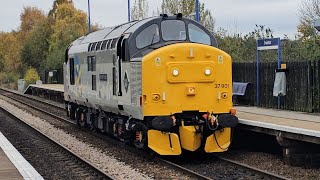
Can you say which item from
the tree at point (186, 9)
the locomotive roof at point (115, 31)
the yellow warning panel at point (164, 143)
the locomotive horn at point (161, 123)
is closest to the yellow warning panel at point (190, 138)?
the yellow warning panel at point (164, 143)

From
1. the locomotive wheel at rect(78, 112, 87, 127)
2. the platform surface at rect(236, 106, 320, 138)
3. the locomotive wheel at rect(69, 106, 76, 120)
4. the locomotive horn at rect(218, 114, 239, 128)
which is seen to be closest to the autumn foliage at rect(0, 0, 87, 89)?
the locomotive wheel at rect(69, 106, 76, 120)

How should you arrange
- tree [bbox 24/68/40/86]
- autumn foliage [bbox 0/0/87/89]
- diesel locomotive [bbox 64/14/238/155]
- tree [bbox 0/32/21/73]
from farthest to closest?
tree [bbox 0/32/21/73] → tree [bbox 24/68/40/86] → autumn foliage [bbox 0/0/87/89] → diesel locomotive [bbox 64/14/238/155]

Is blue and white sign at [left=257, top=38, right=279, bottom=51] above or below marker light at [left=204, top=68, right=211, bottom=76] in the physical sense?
above

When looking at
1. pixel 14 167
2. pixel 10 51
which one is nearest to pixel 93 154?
pixel 14 167

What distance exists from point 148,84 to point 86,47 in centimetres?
564

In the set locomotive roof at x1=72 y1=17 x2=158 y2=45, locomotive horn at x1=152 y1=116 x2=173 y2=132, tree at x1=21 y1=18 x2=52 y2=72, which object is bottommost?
locomotive horn at x1=152 y1=116 x2=173 y2=132

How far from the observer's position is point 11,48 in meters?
86.1

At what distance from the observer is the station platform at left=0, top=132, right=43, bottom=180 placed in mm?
10375

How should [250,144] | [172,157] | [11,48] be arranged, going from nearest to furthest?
[172,157] < [250,144] < [11,48]

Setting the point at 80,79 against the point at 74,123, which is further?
the point at 74,123

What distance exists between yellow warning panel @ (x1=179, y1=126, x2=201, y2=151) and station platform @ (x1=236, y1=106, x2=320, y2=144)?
146 centimetres

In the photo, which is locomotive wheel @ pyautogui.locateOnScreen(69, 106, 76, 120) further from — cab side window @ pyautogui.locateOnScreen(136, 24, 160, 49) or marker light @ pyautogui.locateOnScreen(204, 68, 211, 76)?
marker light @ pyautogui.locateOnScreen(204, 68, 211, 76)

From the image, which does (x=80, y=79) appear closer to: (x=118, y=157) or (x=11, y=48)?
(x=118, y=157)

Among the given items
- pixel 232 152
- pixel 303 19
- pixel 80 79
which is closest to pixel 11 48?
pixel 303 19
